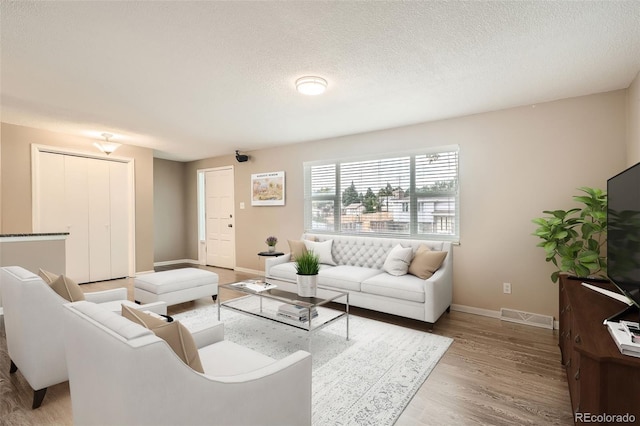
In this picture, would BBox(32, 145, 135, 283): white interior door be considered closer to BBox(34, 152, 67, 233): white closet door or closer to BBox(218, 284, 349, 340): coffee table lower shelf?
BBox(34, 152, 67, 233): white closet door

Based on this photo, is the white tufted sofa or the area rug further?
the white tufted sofa

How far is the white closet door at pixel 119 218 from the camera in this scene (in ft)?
18.4

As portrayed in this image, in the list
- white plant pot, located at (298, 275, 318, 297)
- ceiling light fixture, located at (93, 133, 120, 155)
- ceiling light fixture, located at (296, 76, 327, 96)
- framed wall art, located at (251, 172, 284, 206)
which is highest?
ceiling light fixture, located at (296, 76, 327, 96)

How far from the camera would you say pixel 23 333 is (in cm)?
196

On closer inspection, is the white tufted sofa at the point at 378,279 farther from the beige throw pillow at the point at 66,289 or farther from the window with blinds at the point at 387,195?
the beige throw pillow at the point at 66,289

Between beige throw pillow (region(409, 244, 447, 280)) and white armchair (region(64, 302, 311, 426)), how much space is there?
244 cm

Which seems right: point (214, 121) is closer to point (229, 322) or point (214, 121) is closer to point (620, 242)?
point (229, 322)

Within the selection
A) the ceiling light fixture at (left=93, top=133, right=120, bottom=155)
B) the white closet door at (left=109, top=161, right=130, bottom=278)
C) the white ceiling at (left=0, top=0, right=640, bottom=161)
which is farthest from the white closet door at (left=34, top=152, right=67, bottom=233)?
the white ceiling at (left=0, top=0, right=640, bottom=161)

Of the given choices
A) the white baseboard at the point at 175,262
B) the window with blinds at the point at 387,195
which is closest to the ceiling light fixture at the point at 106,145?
the white baseboard at the point at 175,262

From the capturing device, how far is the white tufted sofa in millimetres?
3254

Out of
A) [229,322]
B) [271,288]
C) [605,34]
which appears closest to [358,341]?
[271,288]

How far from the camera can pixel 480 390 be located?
218 cm

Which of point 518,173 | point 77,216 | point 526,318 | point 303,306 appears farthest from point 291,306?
point 77,216

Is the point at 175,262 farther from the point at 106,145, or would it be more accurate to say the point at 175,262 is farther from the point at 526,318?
the point at 526,318
